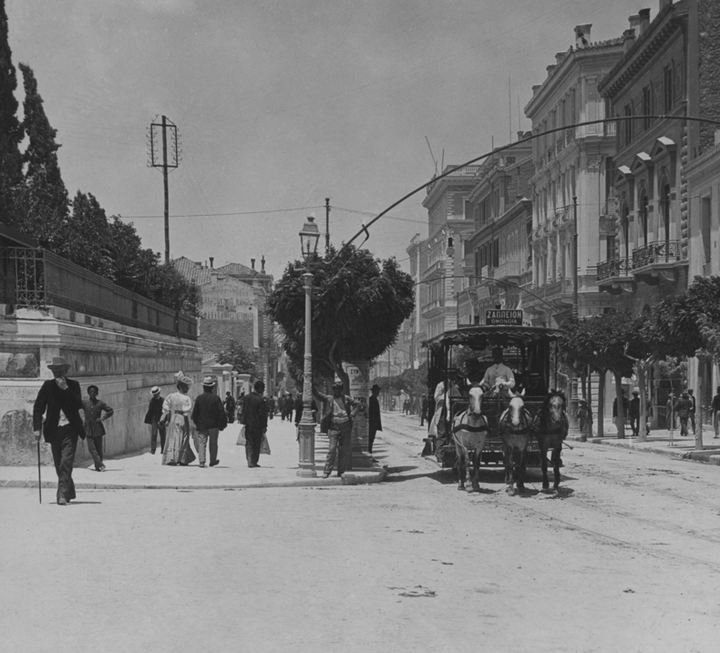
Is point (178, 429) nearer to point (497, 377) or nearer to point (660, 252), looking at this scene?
point (497, 377)

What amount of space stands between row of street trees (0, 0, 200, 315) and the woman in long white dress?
14.0 metres

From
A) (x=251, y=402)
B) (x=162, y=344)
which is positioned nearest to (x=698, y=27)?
(x=162, y=344)

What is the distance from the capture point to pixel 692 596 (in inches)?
328

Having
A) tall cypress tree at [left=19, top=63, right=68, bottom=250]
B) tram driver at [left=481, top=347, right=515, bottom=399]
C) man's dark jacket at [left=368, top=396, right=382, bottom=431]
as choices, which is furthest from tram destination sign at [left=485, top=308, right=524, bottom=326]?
tall cypress tree at [left=19, top=63, right=68, bottom=250]

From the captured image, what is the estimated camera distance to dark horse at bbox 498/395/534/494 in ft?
56.0

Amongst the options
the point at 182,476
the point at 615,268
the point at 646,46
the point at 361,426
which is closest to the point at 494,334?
the point at 361,426

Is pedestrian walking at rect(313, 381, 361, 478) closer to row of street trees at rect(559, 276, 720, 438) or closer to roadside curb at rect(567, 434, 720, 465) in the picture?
row of street trees at rect(559, 276, 720, 438)

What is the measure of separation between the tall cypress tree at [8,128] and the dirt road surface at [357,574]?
23.4 metres

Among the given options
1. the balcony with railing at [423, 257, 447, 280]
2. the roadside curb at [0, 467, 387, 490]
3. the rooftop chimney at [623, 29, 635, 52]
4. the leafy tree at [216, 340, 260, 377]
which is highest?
the rooftop chimney at [623, 29, 635, 52]

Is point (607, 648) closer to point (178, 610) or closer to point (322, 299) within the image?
point (178, 610)

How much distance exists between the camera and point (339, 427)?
19359 mm

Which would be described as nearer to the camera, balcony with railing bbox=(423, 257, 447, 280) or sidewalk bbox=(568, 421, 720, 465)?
sidewalk bbox=(568, 421, 720, 465)

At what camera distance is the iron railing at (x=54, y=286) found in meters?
19.8

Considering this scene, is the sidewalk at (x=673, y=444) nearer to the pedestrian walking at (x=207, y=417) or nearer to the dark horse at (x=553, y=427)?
the dark horse at (x=553, y=427)
